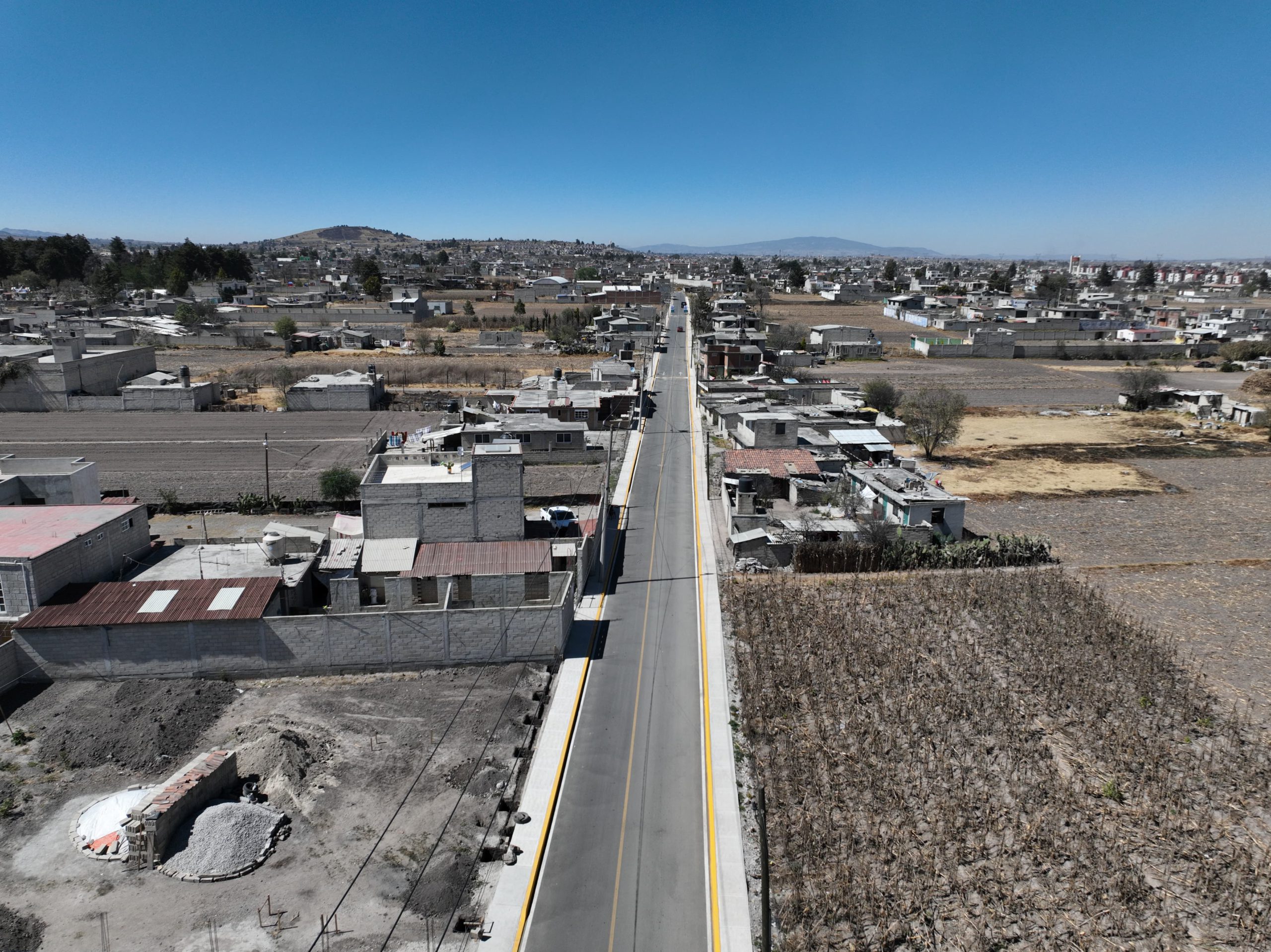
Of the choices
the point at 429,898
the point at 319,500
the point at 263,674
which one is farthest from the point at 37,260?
the point at 429,898

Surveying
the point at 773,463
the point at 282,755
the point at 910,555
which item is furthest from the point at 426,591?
the point at 773,463

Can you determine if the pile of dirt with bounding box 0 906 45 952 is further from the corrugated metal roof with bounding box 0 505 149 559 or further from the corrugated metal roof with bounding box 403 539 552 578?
the corrugated metal roof with bounding box 403 539 552 578

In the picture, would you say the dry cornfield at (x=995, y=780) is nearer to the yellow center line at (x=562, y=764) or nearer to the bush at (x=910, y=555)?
the bush at (x=910, y=555)

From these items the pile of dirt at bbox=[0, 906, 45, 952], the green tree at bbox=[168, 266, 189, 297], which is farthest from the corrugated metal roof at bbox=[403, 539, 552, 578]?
the green tree at bbox=[168, 266, 189, 297]

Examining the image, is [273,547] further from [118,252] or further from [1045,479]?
[118,252]

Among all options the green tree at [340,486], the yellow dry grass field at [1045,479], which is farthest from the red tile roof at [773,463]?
the green tree at [340,486]

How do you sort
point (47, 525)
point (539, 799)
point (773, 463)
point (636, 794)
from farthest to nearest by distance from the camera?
point (773, 463)
point (47, 525)
point (636, 794)
point (539, 799)

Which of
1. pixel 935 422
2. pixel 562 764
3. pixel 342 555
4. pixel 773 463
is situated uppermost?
pixel 935 422
